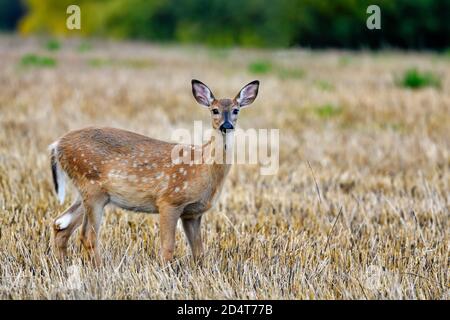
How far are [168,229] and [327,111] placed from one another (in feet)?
25.2

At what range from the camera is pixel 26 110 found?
36.9ft

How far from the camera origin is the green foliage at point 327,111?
1209cm

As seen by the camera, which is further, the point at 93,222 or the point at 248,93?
the point at 248,93

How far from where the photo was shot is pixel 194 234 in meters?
5.07

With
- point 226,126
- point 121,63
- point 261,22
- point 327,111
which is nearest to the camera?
point 226,126

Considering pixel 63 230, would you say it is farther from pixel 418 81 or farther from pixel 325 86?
pixel 418 81

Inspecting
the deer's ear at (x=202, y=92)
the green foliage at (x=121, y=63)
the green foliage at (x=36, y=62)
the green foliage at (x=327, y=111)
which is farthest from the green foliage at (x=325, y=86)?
the deer's ear at (x=202, y=92)

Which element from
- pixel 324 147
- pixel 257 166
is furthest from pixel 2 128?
pixel 324 147

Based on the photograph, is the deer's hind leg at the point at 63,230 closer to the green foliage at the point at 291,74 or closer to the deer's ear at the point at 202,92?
the deer's ear at the point at 202,92

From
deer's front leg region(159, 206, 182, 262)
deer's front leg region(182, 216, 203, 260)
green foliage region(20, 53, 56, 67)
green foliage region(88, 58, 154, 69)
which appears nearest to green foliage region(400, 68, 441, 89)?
green foliage region(88, 58, 154, 69)

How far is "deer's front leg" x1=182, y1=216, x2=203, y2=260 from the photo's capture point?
504cm

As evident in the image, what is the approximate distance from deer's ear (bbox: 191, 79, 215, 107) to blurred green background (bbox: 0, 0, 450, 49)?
19.7 m

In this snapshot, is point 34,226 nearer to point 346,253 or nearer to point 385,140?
point 346,253

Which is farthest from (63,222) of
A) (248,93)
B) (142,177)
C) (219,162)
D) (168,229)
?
(248,93)
